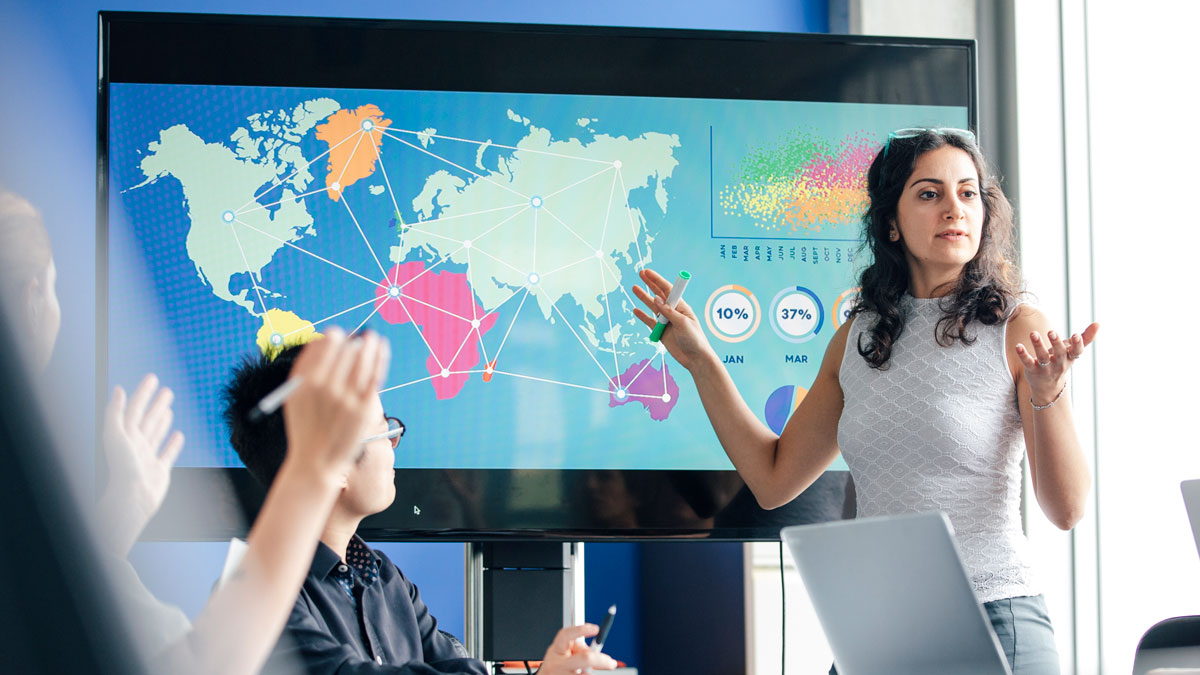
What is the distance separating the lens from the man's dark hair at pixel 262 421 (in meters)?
1.46

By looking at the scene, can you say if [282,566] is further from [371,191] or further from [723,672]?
[723,672]

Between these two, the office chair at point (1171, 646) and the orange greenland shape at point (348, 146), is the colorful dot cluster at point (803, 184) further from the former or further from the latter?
the office chair at point (1171, 646)

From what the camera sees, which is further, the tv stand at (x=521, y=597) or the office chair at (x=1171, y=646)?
the tv stand at (x=521, y=597)

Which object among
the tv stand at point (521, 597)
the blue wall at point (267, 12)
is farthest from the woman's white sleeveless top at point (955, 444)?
the blue wall at point (267, 12)

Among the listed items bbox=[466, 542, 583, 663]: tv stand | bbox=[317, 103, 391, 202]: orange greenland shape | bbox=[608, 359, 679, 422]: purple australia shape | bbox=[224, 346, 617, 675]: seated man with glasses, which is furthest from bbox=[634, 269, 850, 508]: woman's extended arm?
bbox=[317, 103, 391, 202]: orange greenland shape

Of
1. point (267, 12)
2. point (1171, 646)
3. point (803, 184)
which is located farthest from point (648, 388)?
point (267, 12)

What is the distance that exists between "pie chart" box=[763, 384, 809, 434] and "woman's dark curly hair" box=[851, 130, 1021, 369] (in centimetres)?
36

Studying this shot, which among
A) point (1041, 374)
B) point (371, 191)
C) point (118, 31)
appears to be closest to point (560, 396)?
point (371, 191)

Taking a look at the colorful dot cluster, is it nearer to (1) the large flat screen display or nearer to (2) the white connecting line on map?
(1) the large flat screen display

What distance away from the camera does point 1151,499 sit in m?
2.39

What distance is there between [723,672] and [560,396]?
2.70ft

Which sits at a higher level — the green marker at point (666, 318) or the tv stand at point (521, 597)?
the green marker at point (666, 318)

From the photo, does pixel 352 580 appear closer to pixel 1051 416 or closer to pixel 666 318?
pixel 666 318

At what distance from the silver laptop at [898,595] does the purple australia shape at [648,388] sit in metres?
0.98
